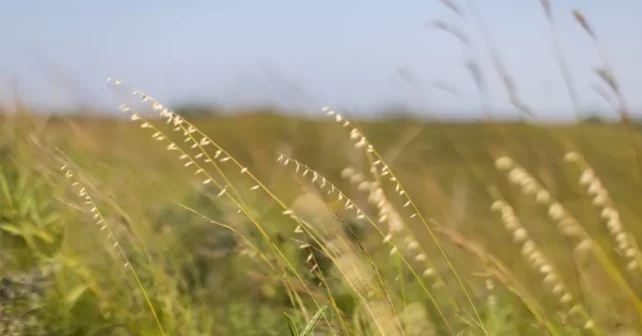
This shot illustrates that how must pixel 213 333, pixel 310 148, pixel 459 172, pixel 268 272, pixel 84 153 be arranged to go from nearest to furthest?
pixel 213 333 < pixel 268 272 < pixel 84 153 < pixel 459 172 < pixel 310 148

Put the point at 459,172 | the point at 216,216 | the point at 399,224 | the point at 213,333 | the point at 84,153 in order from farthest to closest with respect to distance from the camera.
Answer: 1. the point at 459,172
2. the point at 84,153
3. the point at 216,216
4. the point at 213,333
5. the point at 399,224

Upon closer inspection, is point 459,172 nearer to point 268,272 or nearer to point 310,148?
point 310,148

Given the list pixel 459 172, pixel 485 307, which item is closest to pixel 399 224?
pixel 485 307

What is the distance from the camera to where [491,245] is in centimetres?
415

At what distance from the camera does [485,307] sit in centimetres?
203

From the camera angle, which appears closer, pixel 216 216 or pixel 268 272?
pixel 268 272

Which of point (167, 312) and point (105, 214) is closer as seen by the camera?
point (167, 312)

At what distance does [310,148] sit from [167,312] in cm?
627

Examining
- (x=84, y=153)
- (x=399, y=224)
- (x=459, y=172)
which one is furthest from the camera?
(x=459, y=172)

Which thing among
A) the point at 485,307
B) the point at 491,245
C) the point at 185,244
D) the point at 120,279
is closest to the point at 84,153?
the point at 185,244

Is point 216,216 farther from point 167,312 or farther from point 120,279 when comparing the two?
point 167,312

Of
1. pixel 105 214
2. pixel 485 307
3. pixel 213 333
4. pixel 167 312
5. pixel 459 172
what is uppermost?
pixel 105 214

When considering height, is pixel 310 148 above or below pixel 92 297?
below

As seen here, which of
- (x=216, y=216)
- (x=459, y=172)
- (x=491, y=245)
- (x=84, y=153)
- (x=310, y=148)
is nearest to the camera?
(x=216, y=216)
